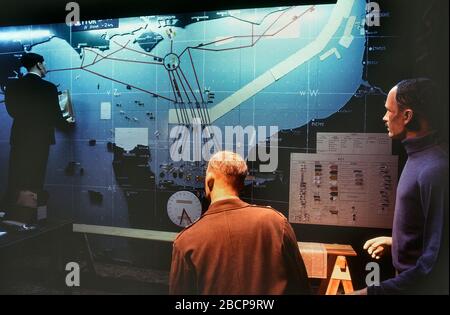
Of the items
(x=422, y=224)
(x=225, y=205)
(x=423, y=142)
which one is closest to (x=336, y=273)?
(x=422, y=224)

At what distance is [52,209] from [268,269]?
3.18m

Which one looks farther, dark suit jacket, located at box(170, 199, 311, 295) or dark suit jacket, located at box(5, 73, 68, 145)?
dark suit jacket, located at box(5, 73, 68, 145)

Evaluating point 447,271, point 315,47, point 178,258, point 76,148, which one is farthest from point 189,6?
point 447,271

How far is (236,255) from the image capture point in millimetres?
1593

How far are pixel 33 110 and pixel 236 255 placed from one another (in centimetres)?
335

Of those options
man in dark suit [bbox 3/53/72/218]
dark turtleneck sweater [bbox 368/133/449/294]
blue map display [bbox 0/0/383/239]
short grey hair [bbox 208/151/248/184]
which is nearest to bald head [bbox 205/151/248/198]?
short grey hair [bbox 208/151/248/184]

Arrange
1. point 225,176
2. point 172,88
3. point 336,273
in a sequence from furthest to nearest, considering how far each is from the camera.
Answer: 1. point 172,88
2. point 336,273
3. point 225,176

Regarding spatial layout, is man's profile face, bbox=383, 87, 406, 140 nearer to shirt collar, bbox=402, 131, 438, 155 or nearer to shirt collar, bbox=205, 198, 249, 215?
shirt collar, bbox=402, 131, 438, 155

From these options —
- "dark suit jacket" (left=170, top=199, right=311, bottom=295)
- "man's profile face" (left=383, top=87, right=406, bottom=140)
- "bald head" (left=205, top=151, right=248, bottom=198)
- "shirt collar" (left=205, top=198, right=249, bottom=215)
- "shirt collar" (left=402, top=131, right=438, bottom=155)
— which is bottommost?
"dark suit jacket" (left=170, top=199, right=311, bottom=295)

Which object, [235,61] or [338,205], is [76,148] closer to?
[235,61]

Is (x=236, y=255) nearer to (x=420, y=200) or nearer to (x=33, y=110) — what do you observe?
(x=420, y=200)

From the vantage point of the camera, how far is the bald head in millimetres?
1732

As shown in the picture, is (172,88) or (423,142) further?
(172,88)

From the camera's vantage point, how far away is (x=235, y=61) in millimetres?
3127
